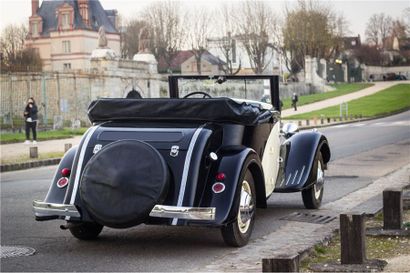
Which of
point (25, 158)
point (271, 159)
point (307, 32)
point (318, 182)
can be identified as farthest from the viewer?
point (307, 32)

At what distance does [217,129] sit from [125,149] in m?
1.03

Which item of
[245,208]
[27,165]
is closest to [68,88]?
[27,165]

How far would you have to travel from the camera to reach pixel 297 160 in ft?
33.2

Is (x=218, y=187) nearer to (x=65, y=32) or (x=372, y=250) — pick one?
(x=372, y=250)

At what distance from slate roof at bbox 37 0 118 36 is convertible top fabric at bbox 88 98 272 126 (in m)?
80.9

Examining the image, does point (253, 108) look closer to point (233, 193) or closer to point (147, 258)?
point (233, 193)

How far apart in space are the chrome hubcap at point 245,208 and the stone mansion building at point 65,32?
77.9m

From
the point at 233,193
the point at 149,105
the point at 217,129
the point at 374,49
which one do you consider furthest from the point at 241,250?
the point at 374,49

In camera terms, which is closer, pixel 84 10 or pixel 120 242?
pixel 120 242

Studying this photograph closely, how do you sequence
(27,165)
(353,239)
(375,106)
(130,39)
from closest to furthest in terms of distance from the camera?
1. (353,239)
2. (27,165)
3. (375,106)
4. (130,39)

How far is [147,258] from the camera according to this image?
7.39 meters

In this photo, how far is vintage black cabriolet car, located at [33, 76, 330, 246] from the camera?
24.2 ft

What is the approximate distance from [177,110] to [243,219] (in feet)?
4.31

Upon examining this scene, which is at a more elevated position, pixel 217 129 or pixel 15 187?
pixel 217 129
